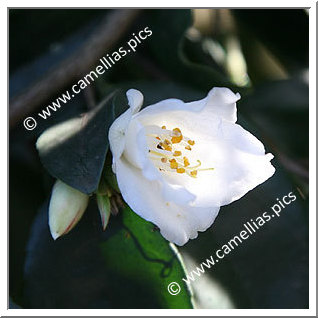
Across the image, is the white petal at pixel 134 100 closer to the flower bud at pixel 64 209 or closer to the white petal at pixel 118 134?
the white petal at pixel 118 134

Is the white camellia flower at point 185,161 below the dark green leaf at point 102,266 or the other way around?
the other way around

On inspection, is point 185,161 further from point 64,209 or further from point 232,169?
point 64,209

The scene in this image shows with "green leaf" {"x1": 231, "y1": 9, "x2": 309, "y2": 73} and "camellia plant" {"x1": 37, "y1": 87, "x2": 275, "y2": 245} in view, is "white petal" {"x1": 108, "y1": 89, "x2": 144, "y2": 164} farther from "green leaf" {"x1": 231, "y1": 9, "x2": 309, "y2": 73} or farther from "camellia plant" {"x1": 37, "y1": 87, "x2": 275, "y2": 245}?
"green leaf" {"x1": 231, "y1": 9, "x2": 309, "y2": 73}

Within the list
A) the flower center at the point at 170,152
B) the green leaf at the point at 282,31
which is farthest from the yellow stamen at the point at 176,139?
the green leaf at the point at 282,31

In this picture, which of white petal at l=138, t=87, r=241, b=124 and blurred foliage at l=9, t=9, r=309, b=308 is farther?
blurred foliage at l=9, t=9, r=309, b=308

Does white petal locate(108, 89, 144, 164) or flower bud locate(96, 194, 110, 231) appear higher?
white petal locate(108, 89, 144, 164)

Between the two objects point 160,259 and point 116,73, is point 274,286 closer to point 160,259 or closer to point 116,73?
point 160,259

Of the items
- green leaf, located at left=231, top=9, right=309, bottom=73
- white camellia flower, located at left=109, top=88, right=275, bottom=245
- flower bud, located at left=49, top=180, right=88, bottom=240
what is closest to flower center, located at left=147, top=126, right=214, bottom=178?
white camellia flower, located at left=109, top=88, right=275, bottom=245
